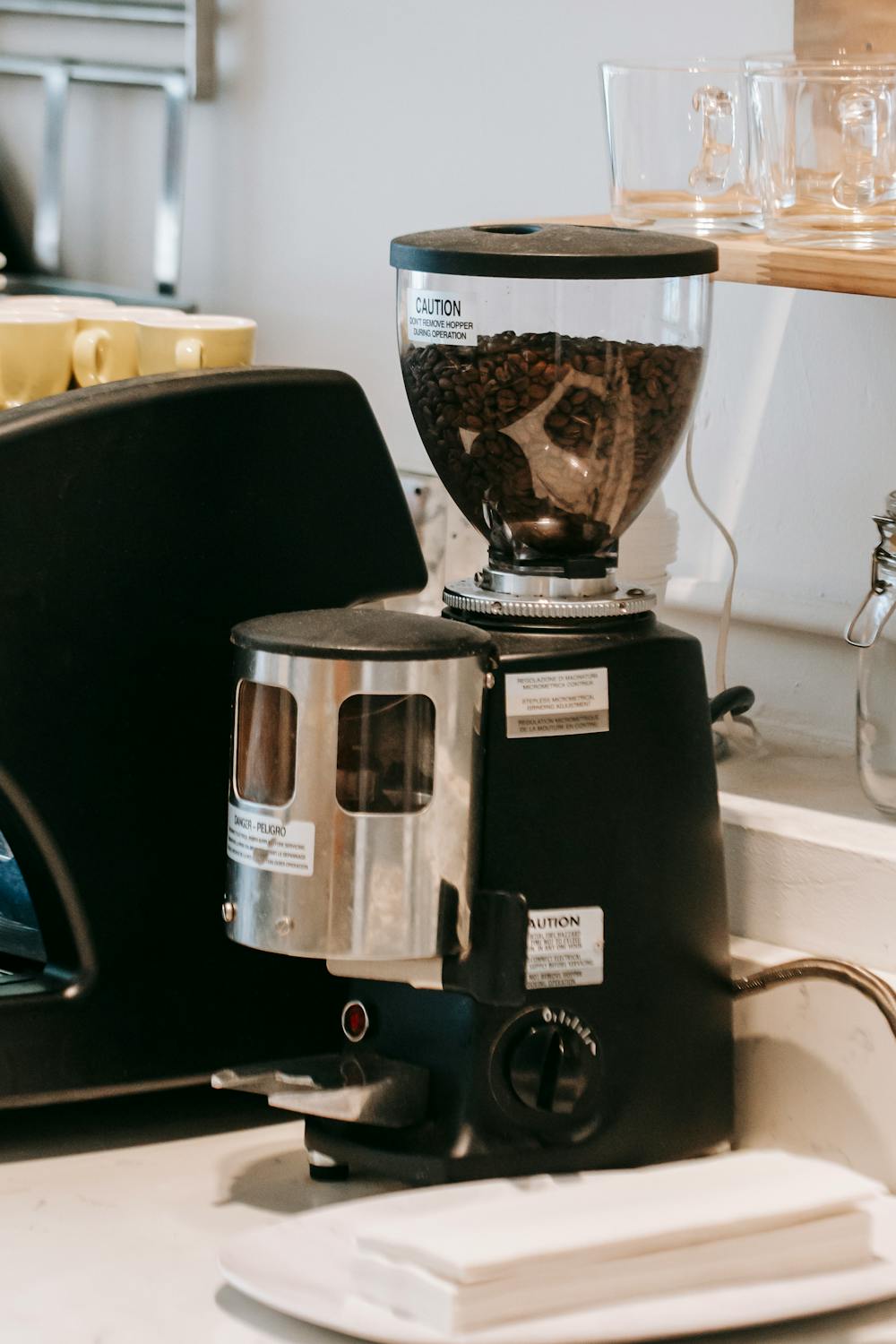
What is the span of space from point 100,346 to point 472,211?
11.0 inches

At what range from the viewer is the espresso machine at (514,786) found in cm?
78

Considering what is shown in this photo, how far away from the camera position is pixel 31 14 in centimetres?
174

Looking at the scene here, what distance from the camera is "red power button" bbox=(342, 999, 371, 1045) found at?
33.7 inches

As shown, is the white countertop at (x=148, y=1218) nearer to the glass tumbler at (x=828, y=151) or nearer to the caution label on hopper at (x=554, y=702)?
the caution label on hopper at (x=554, y=702)

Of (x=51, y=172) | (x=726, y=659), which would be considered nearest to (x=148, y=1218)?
(x=726, y=659)

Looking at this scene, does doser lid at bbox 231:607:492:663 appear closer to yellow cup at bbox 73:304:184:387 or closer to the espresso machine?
the espresso machine

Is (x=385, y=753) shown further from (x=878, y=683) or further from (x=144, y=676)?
(x=878, y=683)

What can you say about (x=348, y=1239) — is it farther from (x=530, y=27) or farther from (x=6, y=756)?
(x=530, y=27)

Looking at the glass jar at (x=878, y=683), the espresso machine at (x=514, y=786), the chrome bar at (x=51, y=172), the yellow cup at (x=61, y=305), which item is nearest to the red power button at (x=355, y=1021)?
the espresso machine at (x=514, y=786)

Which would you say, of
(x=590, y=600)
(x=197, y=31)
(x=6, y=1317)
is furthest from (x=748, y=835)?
(x=197, y=31)

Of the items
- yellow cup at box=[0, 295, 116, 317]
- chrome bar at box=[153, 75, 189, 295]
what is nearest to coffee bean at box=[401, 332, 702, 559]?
yellow cup at box=[0, 295, 116, 317]

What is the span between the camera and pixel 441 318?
2.79 feet

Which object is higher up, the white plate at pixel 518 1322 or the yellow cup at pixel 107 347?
the yellow cup at pixel 107 347

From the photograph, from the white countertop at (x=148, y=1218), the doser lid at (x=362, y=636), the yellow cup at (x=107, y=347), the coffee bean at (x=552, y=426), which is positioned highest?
the yellow cup at (x=107, y=347)
